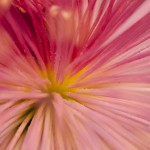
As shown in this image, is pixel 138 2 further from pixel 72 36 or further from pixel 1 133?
pixel 1 133

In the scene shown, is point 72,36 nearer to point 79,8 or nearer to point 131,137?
point 79,8

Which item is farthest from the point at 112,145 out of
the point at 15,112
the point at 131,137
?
the point at 15,112

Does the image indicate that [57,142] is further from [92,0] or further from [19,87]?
[92,0]

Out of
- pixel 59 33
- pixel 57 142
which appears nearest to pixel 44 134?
pixel 57 142

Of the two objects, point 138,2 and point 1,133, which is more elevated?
point 138,2

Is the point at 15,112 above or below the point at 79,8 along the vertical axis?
below
